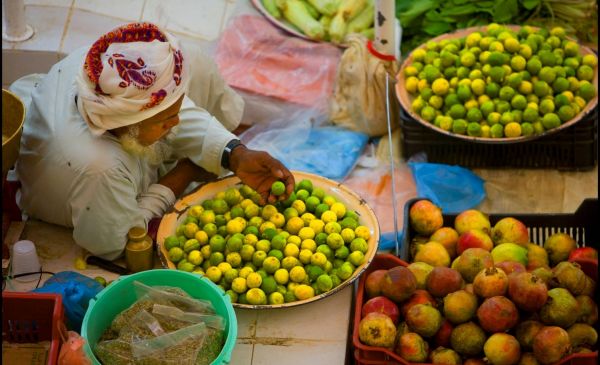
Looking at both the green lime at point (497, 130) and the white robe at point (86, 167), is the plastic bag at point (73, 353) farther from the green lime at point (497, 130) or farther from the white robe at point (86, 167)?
the green lime at point (497, 130)

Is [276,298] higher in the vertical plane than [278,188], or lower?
lower

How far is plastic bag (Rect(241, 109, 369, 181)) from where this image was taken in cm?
396

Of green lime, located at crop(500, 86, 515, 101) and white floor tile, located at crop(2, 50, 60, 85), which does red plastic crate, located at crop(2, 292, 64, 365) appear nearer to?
white floor tile, located at crop(2, 50, 60, 85)

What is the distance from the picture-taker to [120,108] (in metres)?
2.81

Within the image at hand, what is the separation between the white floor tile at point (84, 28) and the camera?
443 centimetres

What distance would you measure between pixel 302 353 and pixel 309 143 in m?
1.46

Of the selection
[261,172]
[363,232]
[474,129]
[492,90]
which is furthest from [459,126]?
[261,172]

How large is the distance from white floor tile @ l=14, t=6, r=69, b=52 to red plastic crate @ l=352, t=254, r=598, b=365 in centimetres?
225

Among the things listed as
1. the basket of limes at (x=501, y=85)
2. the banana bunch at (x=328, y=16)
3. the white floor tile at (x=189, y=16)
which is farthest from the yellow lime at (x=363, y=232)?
the white floor tile at (x=189, y=16)

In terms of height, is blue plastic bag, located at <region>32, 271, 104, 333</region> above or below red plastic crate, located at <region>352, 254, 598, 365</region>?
below

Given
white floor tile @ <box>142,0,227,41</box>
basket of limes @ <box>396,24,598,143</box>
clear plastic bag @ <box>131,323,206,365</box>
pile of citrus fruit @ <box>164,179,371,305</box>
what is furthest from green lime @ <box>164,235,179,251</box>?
white floor tile @ <box>142,0,227,41</box>

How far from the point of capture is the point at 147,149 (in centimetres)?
308

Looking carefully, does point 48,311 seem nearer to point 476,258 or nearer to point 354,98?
point 476,258

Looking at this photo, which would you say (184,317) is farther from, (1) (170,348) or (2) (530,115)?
(2) (530,115)
